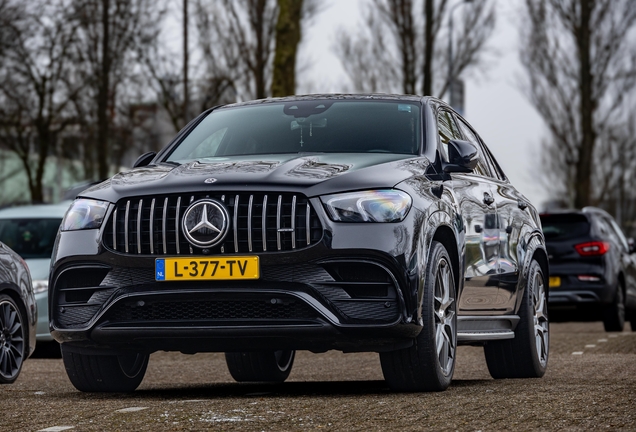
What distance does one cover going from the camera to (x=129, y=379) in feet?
25.3

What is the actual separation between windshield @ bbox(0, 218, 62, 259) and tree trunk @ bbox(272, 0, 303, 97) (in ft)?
29.9

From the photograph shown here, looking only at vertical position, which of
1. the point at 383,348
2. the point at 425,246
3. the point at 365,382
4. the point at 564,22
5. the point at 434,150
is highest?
the point at 564,22

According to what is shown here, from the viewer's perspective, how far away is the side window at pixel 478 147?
8781 mm

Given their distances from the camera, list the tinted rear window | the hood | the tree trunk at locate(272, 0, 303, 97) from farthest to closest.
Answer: the tree trunk at locate(272, 0, 303, 97) → the tinted rear window → the hood

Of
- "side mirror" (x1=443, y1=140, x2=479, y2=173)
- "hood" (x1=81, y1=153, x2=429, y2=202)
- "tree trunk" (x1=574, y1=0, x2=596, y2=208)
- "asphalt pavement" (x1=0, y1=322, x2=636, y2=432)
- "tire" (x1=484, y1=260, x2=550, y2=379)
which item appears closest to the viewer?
"asphalt pavement" (x1=0, y1=322, x2=636, y2=432)

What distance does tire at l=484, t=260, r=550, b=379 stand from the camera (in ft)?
28.2

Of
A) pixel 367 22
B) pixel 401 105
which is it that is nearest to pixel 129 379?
pixel 401 105

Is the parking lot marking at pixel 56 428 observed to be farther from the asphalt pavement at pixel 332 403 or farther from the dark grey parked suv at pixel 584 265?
the dark grey parked suv at pixel 584 265

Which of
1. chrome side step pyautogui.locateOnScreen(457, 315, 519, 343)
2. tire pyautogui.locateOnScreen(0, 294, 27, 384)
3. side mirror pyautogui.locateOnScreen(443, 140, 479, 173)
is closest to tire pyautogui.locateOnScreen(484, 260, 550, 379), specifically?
chrome side step pyautogui.locateOnScreen(457, 315, 519, 343)

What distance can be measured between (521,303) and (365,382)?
1.22m

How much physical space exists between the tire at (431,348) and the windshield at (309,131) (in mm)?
977

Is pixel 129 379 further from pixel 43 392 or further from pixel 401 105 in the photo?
pixel 401 105

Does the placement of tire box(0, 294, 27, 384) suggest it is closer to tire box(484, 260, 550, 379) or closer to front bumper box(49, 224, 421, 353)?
front bumper box(49, 224, 421, 353)

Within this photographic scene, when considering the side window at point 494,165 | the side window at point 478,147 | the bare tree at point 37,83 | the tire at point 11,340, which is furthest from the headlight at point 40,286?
the bare tree at point 37,83
